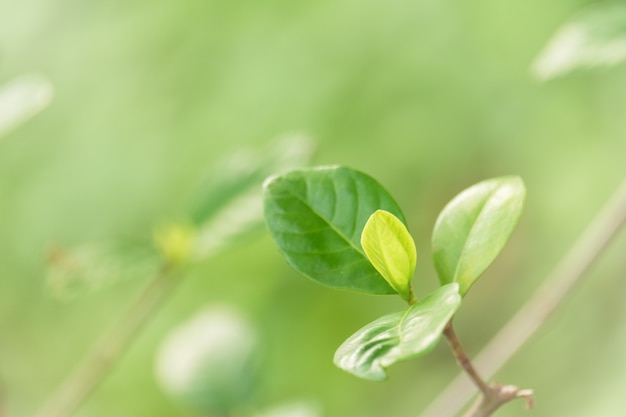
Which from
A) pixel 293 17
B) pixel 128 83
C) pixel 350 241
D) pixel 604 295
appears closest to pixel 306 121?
pixel 293 17

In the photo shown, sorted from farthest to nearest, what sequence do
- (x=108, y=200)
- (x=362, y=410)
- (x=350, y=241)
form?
(x=108, y=200)
(x=362, y=410)
(x=350, y=241)

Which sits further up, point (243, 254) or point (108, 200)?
point (108, 200)

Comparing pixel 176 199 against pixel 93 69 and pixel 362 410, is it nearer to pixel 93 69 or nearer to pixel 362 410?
pixel 93 69

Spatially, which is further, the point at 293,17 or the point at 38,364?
the point at 293,17

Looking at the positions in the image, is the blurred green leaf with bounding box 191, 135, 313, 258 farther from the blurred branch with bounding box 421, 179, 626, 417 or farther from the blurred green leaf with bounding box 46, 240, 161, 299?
the blurred branch with bounding box 421, 179, 626, 417

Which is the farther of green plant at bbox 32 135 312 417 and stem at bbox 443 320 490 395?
green plant at bbox 32 135 312 417

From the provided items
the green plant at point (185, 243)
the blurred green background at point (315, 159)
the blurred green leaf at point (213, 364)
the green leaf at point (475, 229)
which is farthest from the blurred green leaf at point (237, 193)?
the blurred green background at point (315, 159)

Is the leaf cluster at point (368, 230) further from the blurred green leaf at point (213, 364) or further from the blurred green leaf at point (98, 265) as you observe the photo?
the blurred green leaf at point (213, 364)

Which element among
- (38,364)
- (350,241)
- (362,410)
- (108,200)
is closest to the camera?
(350,241)

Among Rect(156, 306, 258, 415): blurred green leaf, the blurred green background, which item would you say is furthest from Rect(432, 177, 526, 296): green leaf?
the blurred green background
